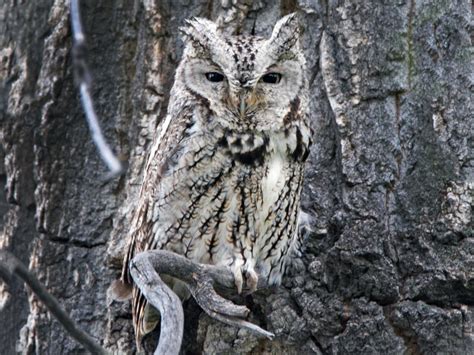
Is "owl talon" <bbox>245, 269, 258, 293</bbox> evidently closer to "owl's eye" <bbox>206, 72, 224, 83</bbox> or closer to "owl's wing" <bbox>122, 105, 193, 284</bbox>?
"owl's wing" <bbox>122, 105, 193, 284</bbox>

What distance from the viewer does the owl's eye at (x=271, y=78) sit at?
2.30 m

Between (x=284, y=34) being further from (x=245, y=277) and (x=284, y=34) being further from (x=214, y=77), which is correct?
(x=245, y=277)

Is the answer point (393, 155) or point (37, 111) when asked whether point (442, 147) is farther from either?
point (37, 111)

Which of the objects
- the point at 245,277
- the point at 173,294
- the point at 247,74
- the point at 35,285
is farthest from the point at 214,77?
the point at 35,285

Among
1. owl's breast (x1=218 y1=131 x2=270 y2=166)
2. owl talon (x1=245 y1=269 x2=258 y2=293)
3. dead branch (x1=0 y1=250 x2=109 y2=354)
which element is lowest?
owl talon (x1=245 y1=269 x2=258 y2=293)

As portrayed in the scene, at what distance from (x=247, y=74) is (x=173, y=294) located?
789 mm

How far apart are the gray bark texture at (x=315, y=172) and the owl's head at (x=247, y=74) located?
0.32 ft

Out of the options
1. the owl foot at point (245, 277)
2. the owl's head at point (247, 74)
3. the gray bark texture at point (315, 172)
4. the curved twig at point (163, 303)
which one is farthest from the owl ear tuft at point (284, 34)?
the curved twig at point (163, 303)

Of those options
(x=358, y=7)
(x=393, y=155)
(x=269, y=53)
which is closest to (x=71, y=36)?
(x=269, y=53)

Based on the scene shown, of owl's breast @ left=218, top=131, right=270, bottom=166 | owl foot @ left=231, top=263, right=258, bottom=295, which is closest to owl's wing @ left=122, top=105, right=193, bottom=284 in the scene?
owl's breast @ left=218, top=131, right=270, bottom=166

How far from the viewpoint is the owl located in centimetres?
230

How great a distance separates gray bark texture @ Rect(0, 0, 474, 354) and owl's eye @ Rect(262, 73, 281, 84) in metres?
0.12

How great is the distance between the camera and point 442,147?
222 centimetres

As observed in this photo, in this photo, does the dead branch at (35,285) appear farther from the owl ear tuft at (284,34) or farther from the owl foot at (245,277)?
the owl ear tuft at (284,34)
